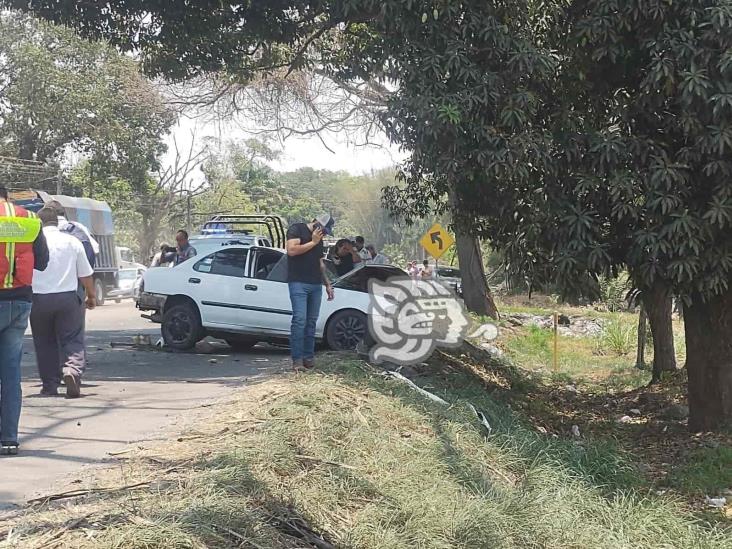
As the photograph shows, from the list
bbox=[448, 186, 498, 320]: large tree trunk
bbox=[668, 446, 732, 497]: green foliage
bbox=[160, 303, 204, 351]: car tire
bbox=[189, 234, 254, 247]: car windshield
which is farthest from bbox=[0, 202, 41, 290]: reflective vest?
bbox=[448, 186, 498, 320]: large tree trunk

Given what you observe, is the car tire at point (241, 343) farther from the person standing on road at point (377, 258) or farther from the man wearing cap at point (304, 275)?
the man wearing cap at point (304, 275)

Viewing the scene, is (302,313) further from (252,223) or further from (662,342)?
(252,223)

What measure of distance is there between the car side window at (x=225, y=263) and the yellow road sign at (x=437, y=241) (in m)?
5.17

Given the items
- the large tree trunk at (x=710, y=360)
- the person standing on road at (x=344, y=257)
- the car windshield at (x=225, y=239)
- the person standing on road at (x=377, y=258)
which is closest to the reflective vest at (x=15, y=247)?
the large tree trunk at (x=710, y=360)

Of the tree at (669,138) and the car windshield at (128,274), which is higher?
the tree at (669,138)

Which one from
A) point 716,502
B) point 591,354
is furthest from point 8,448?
point 591,354

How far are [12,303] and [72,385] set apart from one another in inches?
105

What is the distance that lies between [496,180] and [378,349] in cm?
296

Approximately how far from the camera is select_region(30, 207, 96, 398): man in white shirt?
8.65m

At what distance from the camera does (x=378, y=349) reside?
11.9 meters

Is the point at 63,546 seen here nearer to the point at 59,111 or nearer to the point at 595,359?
the point at 595,359

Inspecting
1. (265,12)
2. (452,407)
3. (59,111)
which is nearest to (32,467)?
(452,407)

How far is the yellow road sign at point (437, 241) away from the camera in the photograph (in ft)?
58.5

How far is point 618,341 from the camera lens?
21.7 m
